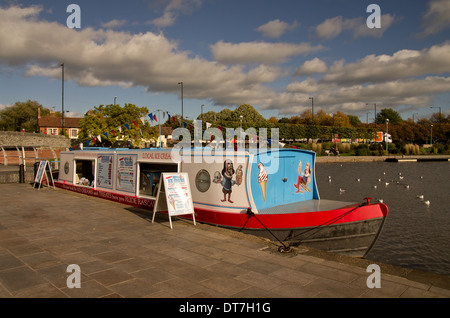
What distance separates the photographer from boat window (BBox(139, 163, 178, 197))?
11.5m

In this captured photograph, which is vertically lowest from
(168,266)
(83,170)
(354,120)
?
(168,266)

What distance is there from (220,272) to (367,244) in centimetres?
453

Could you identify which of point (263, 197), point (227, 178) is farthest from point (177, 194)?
point (263, 197)

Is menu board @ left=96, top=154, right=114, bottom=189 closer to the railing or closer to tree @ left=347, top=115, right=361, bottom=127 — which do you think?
the railing

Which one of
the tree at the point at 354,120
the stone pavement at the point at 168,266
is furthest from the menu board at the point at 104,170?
the tree at the point at 354,120

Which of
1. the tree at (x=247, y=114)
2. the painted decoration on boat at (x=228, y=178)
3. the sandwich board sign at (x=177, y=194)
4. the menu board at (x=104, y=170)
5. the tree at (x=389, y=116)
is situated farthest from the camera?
the tree at (x=389, y=116)

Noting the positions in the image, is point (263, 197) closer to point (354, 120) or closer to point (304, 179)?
point (304, 179)

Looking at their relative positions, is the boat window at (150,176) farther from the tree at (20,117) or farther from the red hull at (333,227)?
the tree at (20,117)

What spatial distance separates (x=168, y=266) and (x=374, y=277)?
11.7ft

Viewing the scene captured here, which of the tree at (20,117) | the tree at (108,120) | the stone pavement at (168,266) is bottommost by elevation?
the stone pavement at (168,266)

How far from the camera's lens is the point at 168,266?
602 centimetres

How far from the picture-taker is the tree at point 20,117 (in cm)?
8238

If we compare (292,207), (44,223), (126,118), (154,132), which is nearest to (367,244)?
(292,207)
